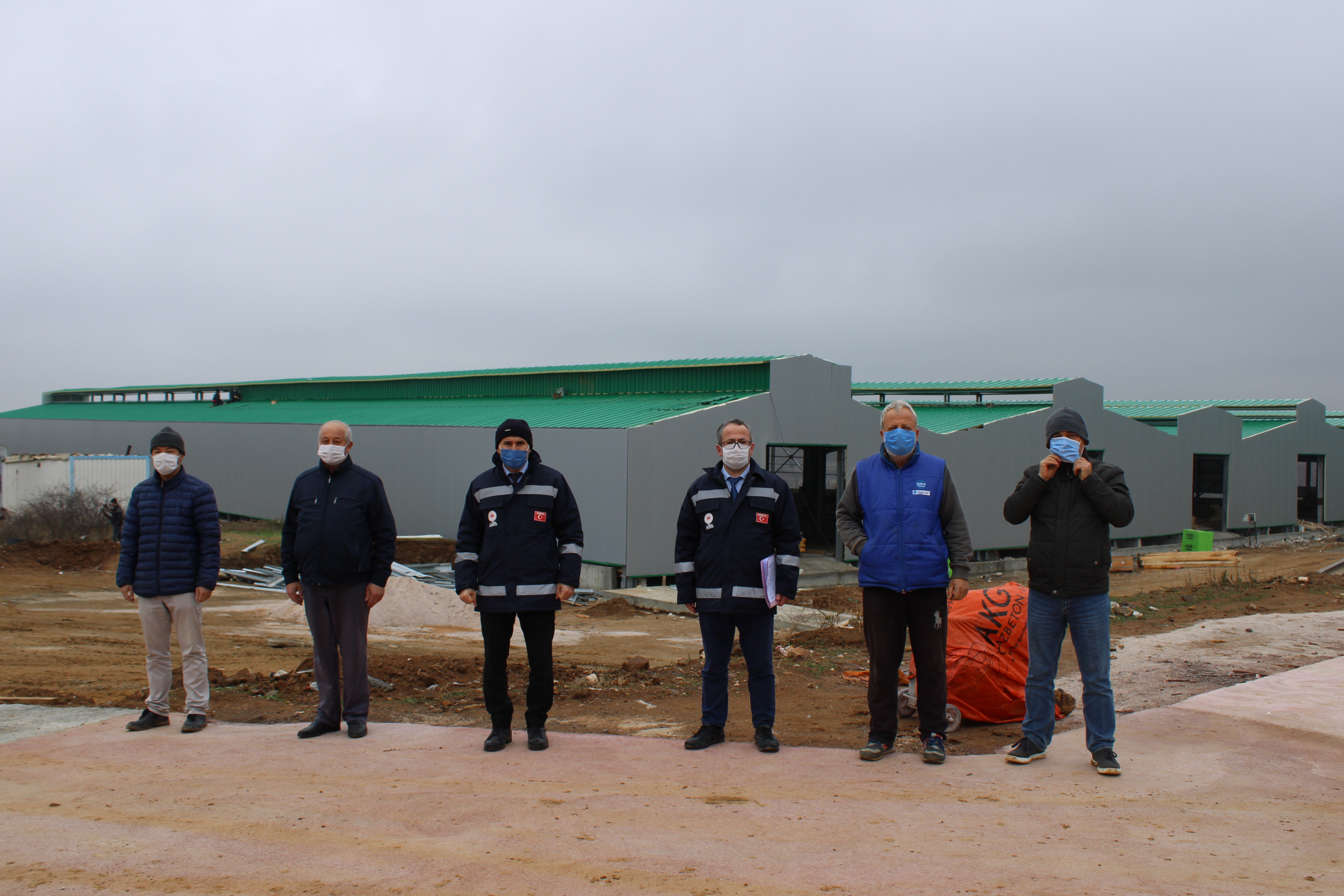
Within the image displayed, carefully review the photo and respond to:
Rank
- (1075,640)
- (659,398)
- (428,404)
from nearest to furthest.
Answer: (1075,640), (659,398), (428,404)

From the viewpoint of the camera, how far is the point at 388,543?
6.00 metres

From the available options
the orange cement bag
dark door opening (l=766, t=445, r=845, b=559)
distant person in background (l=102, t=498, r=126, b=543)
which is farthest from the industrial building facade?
the orange cement bag

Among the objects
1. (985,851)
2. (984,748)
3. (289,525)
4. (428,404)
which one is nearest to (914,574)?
(984,748)

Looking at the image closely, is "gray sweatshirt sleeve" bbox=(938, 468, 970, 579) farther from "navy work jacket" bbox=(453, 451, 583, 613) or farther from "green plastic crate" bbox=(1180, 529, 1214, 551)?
"green plastic crate" bbox=(1180, 529, 1214, 551)

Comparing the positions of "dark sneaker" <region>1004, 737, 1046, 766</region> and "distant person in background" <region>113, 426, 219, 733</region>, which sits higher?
"distant person in background" <region>113, 426, 219, 733</region>

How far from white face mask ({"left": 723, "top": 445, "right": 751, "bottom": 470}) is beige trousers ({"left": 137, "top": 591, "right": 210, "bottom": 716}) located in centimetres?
342

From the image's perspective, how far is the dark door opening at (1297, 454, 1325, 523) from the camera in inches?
1467

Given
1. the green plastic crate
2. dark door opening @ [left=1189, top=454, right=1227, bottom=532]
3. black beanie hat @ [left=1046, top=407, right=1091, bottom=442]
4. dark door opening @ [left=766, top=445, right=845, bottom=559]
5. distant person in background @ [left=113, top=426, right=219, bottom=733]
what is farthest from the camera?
dark door opening @ [left=1189, top=454, right=1227, bottom=532]

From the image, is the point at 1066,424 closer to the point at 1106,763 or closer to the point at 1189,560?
the point at 1106,763

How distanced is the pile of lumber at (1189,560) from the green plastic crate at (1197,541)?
115 centimetres

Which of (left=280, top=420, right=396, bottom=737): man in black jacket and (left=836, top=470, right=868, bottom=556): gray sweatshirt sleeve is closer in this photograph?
(left=836, top=470, right=868, bottom=556): gray sweatshirt sleeve

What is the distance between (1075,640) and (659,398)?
17.7 metres

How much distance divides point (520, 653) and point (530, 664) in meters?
5.97

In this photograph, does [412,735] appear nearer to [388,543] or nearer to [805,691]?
[388,543]
